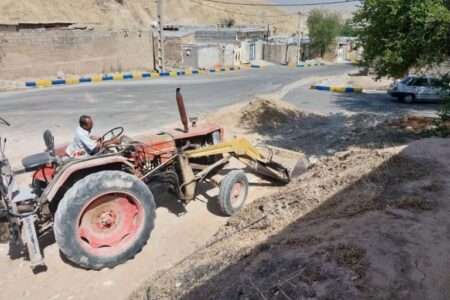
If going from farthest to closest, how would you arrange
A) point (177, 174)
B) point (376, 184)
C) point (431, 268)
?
1. point (177, 174)
2. point (376, 184)
3. point (431, 268)

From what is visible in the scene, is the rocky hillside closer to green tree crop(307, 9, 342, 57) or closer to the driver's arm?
green tree crop(307, 9, 342, 57)

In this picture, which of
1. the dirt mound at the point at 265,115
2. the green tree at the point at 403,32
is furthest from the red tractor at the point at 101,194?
the dirt mound at the point at 265,115

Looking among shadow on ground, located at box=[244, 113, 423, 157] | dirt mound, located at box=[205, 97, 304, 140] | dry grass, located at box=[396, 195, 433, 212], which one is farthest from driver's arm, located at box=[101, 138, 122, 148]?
dirt mound, located at box=[205, 97, 304, 140]

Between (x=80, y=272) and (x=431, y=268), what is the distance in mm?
4337

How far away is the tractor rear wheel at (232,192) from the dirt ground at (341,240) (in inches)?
17.0

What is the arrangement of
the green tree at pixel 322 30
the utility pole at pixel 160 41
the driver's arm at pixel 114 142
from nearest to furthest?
the driver's arm at pixel 114 142 < the utility pole at pixel 160 41 < the green tree at pixel 322 30

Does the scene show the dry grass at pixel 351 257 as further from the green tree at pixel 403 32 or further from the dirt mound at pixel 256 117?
the dirt mound at pixel 256 117

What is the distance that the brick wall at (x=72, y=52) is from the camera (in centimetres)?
2233

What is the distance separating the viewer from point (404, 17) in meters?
9.76

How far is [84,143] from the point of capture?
5.71m

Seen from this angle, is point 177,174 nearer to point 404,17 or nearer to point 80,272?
point 80,272

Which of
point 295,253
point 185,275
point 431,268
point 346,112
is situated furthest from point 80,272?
point 346,112

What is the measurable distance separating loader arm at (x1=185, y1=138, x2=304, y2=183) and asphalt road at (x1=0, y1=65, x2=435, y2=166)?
19.3ft

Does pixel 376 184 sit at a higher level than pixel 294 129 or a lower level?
higher
